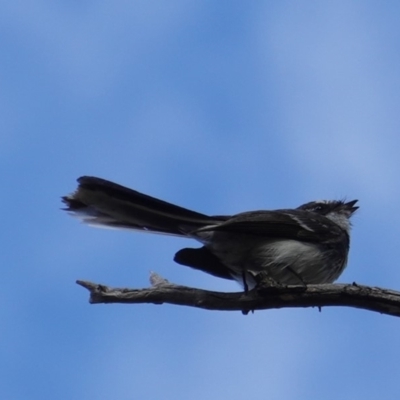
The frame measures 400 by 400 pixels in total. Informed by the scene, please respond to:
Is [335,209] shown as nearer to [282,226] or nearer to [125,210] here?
[282,226]

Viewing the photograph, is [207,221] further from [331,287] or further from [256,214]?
[331,287]

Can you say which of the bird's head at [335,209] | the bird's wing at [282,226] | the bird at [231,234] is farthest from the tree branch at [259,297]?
the bird's head at [335,209]

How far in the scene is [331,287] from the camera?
6.90 meters

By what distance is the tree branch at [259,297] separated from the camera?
6719 mm

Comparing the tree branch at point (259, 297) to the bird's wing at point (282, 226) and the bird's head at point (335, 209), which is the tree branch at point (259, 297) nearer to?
the bird's wing at point (282, 226)

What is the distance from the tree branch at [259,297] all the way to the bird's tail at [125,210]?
52.5 inches

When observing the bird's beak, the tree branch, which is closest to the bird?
the tree branch

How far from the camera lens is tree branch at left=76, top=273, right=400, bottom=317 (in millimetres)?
6719

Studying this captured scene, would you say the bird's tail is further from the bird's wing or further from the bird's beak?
the bird's beak

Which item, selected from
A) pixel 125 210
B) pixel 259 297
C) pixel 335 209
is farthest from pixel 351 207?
pixel 259 297

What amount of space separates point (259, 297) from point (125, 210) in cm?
187

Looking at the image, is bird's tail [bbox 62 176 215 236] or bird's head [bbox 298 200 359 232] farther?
bird's head [bbox 298 200 359 232]

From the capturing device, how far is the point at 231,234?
8.81 meters

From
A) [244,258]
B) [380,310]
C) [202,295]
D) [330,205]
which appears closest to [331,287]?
[380,310]
